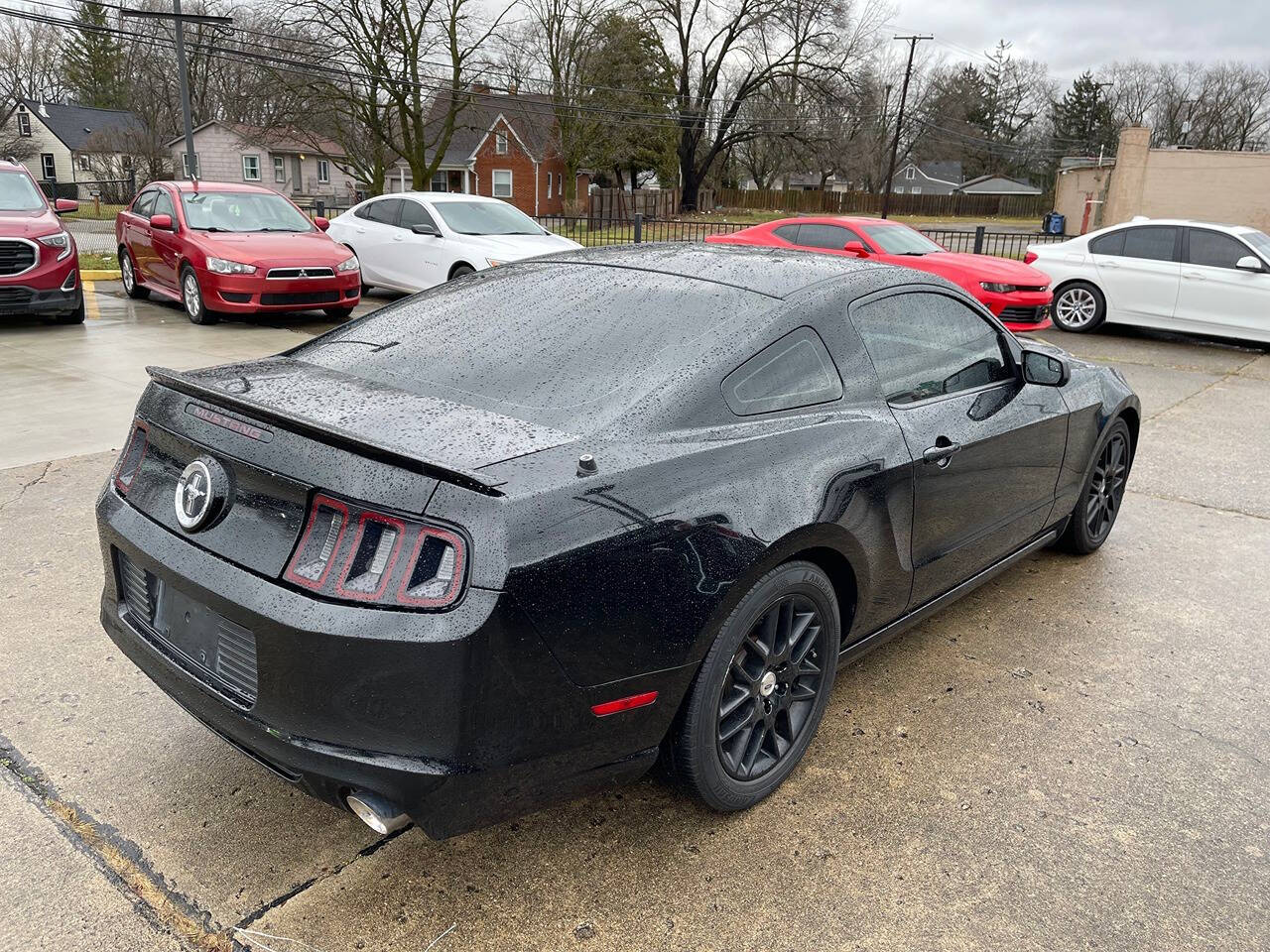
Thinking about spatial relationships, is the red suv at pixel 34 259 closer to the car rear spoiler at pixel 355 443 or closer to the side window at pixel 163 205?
the side window at pixel 163 205

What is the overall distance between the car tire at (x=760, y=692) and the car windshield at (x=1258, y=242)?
1118cm

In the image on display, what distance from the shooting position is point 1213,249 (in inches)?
451

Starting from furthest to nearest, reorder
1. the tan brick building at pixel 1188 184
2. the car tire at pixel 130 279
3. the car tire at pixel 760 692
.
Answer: the tan brick building at pixel 1188 184
the car tire at pixel 130 279
the car tire at pixel 760 692

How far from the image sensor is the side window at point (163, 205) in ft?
36.8

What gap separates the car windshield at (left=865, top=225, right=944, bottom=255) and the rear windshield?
9265 millimetres

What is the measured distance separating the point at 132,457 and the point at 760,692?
186cm

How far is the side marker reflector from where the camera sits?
216 cm

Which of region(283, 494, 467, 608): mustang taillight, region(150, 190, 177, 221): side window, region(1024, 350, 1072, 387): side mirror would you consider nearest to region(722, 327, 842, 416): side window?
region(283, 494, 467, 608): mustang taillight

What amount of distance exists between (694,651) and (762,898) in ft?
2.10

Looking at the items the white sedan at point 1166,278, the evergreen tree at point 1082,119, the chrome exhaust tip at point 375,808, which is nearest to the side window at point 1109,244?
the white sedan at point 1166,278

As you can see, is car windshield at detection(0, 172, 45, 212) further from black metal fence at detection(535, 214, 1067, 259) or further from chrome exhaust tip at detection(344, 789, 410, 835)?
black metal fence at detection(535, 214, 1067, 259)

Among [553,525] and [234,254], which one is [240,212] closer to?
[234,254]

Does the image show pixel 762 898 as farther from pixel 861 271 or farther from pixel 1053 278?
pixel 1053 278

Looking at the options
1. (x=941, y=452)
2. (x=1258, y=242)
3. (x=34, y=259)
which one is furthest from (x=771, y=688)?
(x=1258, y=242)
